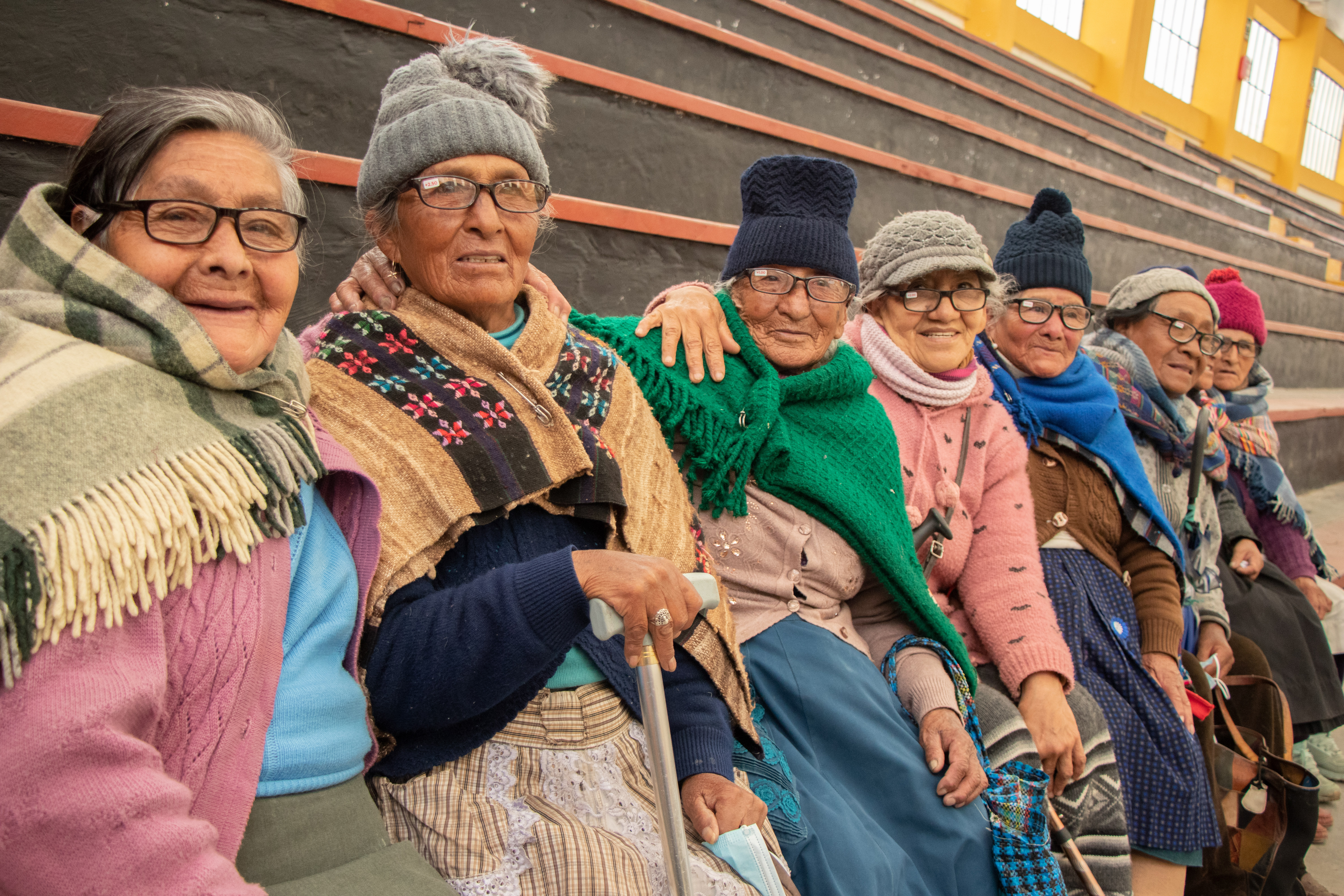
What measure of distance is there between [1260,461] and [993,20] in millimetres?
5731

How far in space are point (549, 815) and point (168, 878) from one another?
0.60m

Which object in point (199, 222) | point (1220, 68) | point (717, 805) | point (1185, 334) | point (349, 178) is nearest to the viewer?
Result: point (199, 222)

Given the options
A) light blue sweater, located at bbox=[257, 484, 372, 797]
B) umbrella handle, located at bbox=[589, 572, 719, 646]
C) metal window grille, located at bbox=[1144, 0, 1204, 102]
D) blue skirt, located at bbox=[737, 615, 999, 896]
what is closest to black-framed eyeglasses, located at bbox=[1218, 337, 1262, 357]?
blue skirt, located at bbox=[737, 615, 999, 896]

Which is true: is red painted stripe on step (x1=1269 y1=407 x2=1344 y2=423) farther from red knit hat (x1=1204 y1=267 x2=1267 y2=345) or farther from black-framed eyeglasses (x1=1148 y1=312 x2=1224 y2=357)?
black-framed eyeglasses (x1=1148 y1=312 x2=1224 y2=357)

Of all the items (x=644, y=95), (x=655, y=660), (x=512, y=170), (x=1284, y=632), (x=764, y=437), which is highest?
(x=644, y=95)

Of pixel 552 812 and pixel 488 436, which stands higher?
pixel 488 436

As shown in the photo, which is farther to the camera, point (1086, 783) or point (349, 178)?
point (349, 178)

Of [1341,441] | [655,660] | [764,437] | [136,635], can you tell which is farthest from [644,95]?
[1341,441]

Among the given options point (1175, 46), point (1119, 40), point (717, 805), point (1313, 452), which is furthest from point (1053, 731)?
point (1175, 46)

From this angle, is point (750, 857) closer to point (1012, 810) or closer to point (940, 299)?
point (1012, 810)

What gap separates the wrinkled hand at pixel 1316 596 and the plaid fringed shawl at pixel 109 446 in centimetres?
428

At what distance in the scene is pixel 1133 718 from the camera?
2602 mm

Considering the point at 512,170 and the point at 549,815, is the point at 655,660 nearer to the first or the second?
the point at 549,815

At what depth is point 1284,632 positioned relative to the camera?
3.64 m
